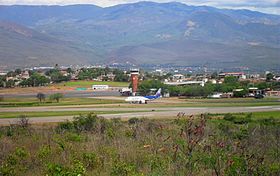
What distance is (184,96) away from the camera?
60094 mm

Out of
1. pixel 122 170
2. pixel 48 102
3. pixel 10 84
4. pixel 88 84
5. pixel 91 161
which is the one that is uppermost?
pixel 122 170

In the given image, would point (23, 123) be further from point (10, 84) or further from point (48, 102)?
point (10, 84)

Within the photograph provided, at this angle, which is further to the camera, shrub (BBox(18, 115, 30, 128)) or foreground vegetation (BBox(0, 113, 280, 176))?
shrub (BBox(18, 115, 30, 128))

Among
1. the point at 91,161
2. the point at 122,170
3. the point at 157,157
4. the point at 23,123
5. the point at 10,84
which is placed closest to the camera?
the point at 122,170

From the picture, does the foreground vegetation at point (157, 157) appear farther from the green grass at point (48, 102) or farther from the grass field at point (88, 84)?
the grass field at point (88, 84)

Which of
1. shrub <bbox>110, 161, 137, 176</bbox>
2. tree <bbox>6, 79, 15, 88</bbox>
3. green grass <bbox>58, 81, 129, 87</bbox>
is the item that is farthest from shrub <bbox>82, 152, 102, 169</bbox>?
green grass <bbox>58, 81, 129, 87</bbox>

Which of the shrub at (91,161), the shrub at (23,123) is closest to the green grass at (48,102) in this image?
the shrub at (23,123)

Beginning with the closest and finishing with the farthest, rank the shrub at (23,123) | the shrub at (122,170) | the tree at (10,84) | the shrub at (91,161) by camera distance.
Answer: the shrub at (122,170)
the shrub at (91,161)
the shrub at (23,123)
the tree at (10,84)

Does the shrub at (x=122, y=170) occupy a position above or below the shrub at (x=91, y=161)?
above

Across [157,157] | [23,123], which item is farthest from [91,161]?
[23,123]

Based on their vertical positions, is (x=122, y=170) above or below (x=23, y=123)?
above

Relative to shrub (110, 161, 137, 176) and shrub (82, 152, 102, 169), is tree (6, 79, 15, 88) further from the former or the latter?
shrub (110, 161, 137, 176)

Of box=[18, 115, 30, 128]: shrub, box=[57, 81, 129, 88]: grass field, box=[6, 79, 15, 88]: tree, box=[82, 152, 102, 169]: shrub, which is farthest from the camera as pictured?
box=[57, 81, 129, 88]: grass field

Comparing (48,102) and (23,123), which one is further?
(48,102)
